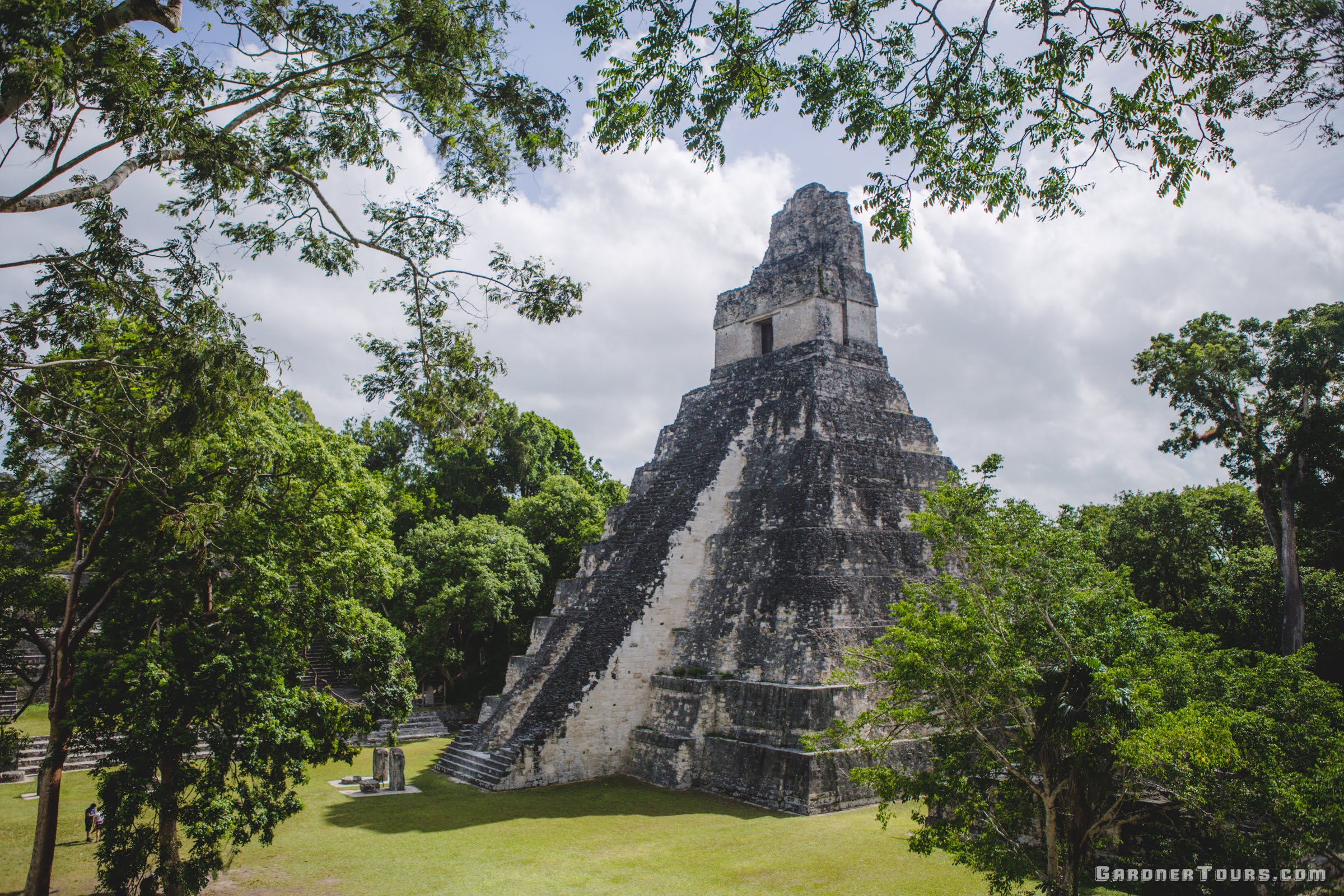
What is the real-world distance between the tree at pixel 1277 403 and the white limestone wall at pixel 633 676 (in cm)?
1022

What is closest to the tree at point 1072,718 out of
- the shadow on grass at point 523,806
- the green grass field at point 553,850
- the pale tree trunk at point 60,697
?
the green grass field at point 553,850

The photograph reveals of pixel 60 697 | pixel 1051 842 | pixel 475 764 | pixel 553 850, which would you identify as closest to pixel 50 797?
pixel 60 697

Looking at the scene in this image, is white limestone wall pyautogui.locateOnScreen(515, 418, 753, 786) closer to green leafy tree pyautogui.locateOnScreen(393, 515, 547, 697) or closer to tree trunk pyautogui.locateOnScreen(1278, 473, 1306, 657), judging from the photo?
green leafy tree pyautogui.locateOnScreen(393, 515, 547, 697)

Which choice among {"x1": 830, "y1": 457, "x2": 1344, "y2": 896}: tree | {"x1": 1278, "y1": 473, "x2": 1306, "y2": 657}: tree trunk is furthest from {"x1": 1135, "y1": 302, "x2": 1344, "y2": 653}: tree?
{"x1": 830, "y1": 457, "x2": 1344, "y2": 896}: tree

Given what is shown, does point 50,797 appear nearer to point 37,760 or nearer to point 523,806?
point 523,806

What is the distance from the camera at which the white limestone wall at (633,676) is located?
12312 millimetres

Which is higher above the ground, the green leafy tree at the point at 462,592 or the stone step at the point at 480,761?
the green leafy tree at the point at 462,592

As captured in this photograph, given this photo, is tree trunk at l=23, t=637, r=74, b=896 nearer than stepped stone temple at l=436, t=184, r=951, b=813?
Yes

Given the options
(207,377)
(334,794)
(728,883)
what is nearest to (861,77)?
(207,377)

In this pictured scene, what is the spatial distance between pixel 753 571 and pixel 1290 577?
1076cm

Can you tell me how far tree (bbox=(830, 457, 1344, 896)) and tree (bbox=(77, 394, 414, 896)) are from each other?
4.72 metres

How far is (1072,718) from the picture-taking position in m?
5.63

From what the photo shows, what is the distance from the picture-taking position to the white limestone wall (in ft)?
40.4

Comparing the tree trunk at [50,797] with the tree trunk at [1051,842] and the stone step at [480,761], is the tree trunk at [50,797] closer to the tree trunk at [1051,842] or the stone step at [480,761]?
the stone step at [480,761]
